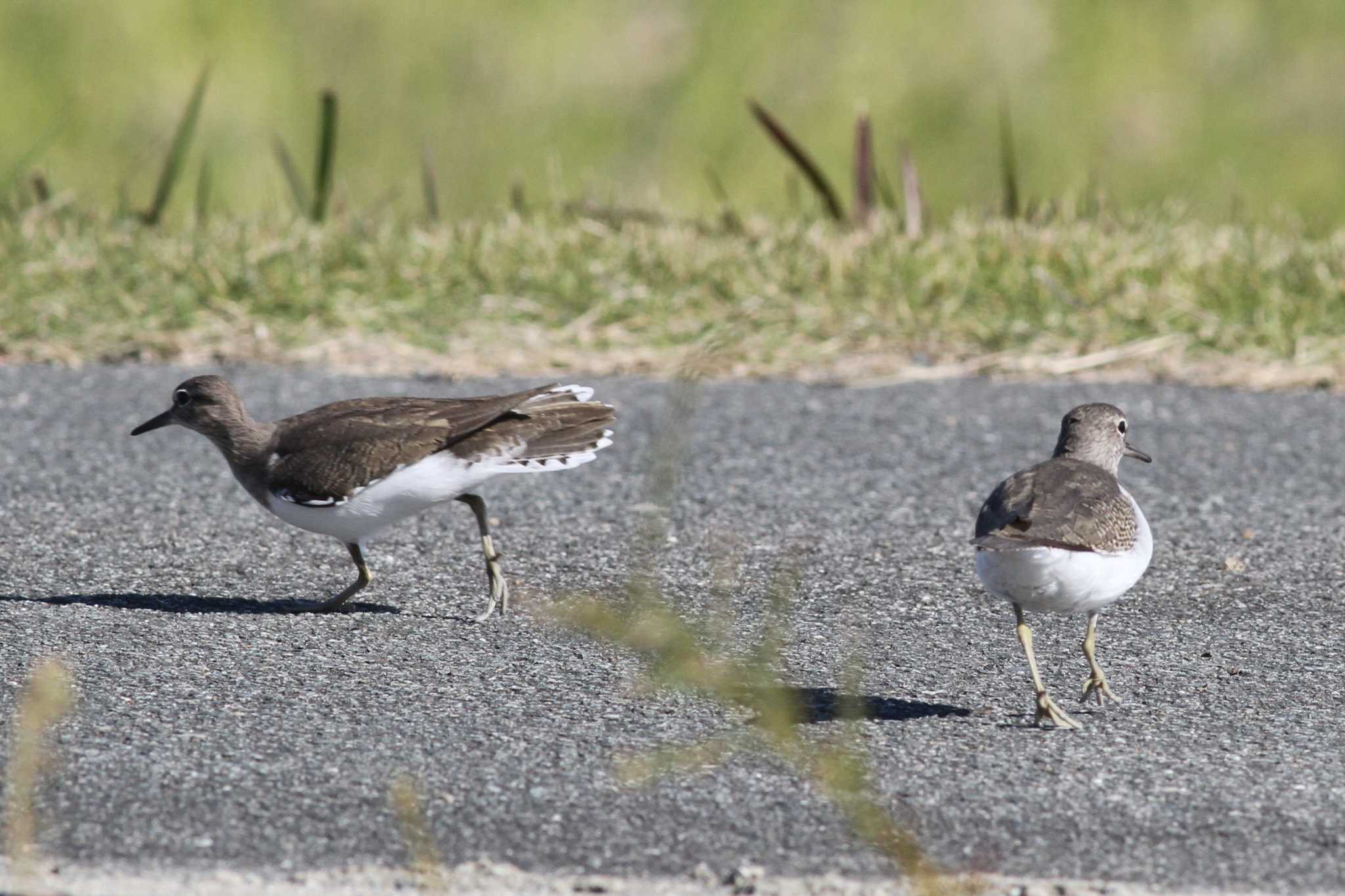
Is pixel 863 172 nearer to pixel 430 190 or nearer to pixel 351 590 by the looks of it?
pixel 430 190

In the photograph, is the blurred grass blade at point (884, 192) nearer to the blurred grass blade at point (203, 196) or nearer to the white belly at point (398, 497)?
the blurred grass blade at point (203, 196)

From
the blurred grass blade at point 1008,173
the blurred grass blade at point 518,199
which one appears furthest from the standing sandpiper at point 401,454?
the blurred grass blade at point 1008,173

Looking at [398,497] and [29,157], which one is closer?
[398,497]

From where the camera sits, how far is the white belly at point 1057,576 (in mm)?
4406

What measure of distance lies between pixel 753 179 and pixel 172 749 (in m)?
8.53

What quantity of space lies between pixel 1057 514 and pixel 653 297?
4662mm

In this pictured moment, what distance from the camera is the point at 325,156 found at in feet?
34.1

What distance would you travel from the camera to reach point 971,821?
383 centimetres

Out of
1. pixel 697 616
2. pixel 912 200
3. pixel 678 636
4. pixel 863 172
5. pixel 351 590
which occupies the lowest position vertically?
pixel 351 590

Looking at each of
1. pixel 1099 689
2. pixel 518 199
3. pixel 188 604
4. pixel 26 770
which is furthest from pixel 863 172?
pixel 26 770

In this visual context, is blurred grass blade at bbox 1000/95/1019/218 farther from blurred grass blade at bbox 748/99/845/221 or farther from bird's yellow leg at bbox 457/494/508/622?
bird's yellow leg at bbox 457/494/508/622

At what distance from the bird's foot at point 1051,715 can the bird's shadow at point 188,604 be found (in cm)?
199

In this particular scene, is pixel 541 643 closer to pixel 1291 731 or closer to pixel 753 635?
pixel 753 635

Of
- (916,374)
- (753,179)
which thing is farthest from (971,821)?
(753,179)
